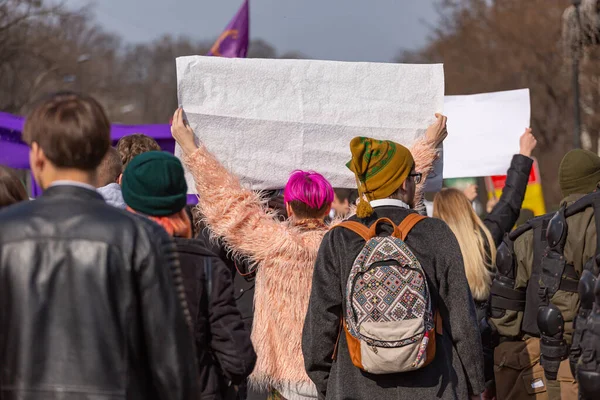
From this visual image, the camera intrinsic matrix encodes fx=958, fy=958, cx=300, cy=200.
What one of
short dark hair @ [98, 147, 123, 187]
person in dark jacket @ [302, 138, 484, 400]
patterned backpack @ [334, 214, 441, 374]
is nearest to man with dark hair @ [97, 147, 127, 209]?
short dark hair @ [98, 147, 123, 187]

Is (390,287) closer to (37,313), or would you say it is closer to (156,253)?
(156,253)

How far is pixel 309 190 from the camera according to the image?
499 centimetres

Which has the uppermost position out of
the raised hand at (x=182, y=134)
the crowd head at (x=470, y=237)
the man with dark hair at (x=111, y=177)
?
the raised hand at (x=182, y=134)

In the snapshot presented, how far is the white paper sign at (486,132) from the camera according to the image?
271 inches

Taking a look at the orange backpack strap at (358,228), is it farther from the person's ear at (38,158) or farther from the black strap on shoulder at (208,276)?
the person's ear at (38,158)

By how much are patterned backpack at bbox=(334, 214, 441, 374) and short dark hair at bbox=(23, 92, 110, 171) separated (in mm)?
1478

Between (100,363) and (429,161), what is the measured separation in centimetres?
270

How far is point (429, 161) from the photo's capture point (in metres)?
4.96

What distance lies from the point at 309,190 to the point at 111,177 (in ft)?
3.33

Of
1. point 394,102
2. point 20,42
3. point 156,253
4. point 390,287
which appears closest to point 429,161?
point 394,102

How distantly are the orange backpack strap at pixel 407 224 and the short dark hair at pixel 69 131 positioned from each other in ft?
5.43

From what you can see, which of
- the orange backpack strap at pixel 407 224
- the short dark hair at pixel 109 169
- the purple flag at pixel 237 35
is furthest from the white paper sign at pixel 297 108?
the purple flag at pixel 237 35

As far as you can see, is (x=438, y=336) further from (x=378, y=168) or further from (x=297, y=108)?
(x=297, y=108)

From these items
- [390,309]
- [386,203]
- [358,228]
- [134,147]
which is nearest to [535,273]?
[386,203]
